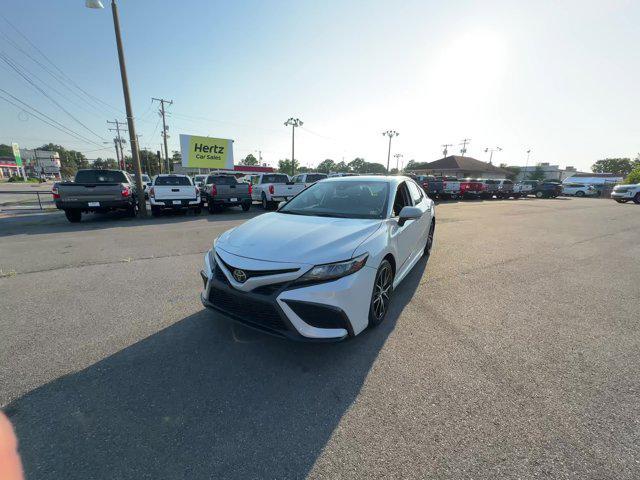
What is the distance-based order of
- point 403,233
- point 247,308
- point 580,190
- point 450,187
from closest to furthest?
1. point 247,308
2. point 403,233
3. point 450,187
4. point 580,190

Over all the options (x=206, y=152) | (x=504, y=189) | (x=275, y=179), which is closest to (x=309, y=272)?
(x=275, y=179)

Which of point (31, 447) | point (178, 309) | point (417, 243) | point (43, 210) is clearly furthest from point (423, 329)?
point (43, 210)

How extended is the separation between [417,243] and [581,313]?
7.05ft

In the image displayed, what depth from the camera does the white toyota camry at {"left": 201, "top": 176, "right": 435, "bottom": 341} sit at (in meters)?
2.34

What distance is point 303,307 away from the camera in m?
2.32

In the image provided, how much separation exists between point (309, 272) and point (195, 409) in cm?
127

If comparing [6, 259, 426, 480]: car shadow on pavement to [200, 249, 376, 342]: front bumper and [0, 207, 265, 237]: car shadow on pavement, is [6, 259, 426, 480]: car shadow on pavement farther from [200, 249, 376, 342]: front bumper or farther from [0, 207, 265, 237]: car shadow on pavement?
[0, 207, 265, 237]: car shadow on pavement

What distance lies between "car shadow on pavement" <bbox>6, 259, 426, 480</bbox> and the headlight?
31.7 inches

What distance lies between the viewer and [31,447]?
1741 millimetres

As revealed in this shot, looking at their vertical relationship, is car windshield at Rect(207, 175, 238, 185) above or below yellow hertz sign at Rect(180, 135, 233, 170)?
below

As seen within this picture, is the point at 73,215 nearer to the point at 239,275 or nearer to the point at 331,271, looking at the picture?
the point at 239,275

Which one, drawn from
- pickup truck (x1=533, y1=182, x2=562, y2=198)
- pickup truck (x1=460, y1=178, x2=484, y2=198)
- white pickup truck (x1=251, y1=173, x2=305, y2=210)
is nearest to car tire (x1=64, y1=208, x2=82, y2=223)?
white pickup truck (x1=251, y1=173, x2=305, y2=210)

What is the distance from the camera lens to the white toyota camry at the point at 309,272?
2336mm

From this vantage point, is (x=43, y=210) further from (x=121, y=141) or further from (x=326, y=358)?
(x=121, y=141)
